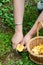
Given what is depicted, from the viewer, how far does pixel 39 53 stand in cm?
246

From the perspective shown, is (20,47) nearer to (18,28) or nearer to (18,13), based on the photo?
(18,28)

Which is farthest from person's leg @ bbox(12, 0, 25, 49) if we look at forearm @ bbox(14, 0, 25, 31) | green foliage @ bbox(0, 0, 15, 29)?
green foliage @ bbox(0, 0, 15, 29)

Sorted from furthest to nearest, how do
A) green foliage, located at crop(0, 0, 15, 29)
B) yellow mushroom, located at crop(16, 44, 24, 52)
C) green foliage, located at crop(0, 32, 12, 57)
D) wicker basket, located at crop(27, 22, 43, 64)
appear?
green foliage, located at crop(0, 0, 15, 29) → green foliage, located at crop(0, 32, 12, 57) → yellow mushroom, located at crop(16, 44, 24, 52) → wicker basket, located at crop(27, 22, 43, 64)

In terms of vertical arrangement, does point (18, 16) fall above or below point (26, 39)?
above

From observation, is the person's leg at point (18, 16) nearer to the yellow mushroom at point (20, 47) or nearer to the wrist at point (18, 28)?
the wrist at point (18, 28)

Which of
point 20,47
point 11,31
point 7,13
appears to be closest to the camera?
point 20,47

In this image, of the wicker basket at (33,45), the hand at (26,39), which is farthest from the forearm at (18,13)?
the wicker basket at (33,45)

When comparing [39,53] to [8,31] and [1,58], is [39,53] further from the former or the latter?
[8,31]

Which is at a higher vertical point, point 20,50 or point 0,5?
point 0,5

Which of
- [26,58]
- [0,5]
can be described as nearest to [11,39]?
[26,58]

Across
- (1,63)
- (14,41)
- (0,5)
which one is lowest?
(1,63)

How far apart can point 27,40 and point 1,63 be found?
33 cm

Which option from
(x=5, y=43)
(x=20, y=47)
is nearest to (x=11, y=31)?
(x=5, y=43)

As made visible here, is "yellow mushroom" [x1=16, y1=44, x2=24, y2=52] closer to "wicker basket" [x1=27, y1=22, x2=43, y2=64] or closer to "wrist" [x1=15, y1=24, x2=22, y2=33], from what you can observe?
"wicker basket" [x1=27, y1=22, x2=43, y2=64]
